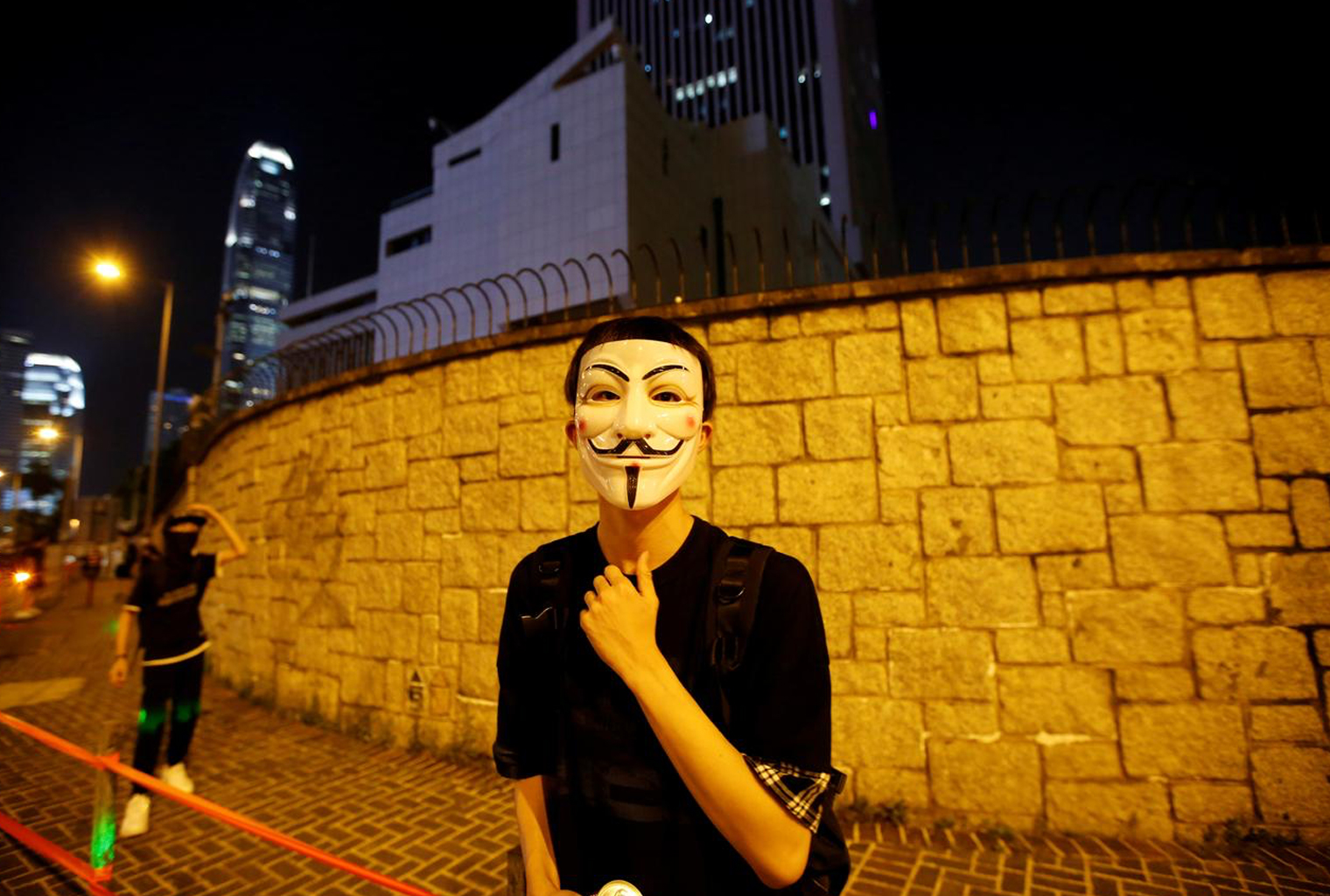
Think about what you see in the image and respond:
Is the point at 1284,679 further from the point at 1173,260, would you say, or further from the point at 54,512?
the point at 54,512

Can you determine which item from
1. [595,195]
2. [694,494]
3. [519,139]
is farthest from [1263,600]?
[519,139]

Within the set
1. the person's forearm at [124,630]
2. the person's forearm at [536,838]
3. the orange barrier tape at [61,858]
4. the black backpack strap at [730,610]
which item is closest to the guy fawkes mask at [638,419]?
the black backpack strap at [730,610]

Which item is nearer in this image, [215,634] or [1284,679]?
[1284,679]

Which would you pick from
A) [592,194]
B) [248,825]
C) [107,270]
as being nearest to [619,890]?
[248,825]

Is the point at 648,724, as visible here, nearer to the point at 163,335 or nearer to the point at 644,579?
the point at 644,579

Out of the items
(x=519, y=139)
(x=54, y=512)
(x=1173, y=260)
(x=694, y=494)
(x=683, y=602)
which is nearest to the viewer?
(x=683, y=602)

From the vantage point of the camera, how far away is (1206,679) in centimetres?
345

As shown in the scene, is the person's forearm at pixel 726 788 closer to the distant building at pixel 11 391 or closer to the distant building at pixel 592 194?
the distant building at pixel 592 194

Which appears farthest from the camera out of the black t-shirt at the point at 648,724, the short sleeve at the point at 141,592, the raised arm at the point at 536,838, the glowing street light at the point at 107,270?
the glowing street light at the point at 107,270

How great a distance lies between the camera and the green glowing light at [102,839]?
3.01 m

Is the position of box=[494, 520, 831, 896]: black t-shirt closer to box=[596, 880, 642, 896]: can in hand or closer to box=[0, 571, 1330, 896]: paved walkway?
box=[596, 880, 642, 896]: can in hand

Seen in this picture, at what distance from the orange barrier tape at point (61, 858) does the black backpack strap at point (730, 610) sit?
380 centimetres

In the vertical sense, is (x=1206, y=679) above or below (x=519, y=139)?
below

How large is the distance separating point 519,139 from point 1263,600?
33.7 m
